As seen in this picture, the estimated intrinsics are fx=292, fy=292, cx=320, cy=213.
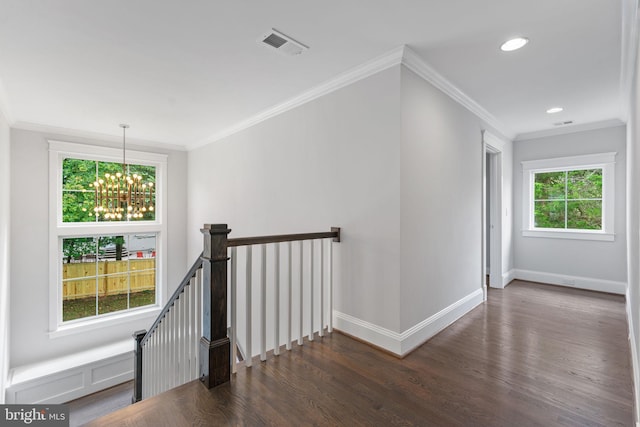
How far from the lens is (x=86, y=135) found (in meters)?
4.74

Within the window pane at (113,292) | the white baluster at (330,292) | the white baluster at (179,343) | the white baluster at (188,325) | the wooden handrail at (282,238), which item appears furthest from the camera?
the window pane at (113,292)

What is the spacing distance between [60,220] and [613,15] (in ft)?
22.2

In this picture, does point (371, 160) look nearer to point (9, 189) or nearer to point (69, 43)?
point (69, 43)

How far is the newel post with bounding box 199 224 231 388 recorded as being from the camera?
72.9 inches

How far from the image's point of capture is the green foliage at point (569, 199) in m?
4.35

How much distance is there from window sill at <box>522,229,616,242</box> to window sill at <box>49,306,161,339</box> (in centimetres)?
676

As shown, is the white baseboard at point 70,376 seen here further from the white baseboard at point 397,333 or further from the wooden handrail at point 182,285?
the white baseboard at point 397,333

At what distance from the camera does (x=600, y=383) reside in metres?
1.95

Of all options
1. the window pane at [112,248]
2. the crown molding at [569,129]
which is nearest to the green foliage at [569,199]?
the crown molding at [569,129]

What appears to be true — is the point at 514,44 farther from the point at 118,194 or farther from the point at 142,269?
the point at 142,269

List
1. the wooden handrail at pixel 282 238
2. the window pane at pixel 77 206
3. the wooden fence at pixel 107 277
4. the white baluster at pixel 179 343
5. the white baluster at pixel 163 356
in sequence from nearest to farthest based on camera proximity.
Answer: the wooden handrail at pixel 282 238 → the white baluster at pixel 179 343 → the white baluster at pixel 163 356 → the window pane at pixel 77 206 → the wooden fence at pixel 107 277

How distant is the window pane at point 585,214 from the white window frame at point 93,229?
6966 mm

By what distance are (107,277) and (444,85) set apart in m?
5.94

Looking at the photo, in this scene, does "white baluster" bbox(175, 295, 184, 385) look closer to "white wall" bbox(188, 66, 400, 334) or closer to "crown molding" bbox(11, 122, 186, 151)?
"white wall" bbox(188, 66, 400, 334)
